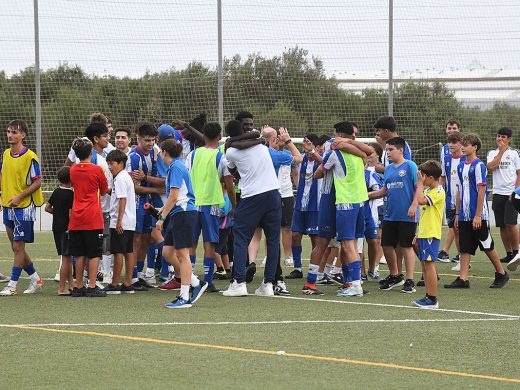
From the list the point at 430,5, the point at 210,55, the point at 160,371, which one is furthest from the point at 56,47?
the point at 160,371

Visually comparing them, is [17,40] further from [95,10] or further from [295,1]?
[295,1]

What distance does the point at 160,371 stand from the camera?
7117 millimetres

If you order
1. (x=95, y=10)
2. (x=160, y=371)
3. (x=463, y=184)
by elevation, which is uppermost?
(x=95, y=10)

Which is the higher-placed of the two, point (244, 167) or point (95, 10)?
point (95, 10)

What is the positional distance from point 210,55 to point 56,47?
11.1ft

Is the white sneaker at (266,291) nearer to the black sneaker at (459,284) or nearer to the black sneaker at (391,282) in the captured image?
the black sneaker at (391,282)

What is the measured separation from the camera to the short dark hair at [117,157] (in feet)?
38.6

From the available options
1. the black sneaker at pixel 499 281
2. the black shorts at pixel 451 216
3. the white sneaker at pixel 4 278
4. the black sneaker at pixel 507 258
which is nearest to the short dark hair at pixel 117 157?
the white sneaker at pixel 4 278

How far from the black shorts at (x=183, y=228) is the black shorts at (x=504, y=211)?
658cm

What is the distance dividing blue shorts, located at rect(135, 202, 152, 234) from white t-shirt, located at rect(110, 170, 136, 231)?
60 centimetres

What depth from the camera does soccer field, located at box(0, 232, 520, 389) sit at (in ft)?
22.7

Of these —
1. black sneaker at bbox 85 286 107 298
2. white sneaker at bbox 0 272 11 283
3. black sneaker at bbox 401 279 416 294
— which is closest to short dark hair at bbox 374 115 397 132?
black sneaker at bbox 401 279 416 294

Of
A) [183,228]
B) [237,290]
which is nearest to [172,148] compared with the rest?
[183,228]

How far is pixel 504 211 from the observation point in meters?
16.0
